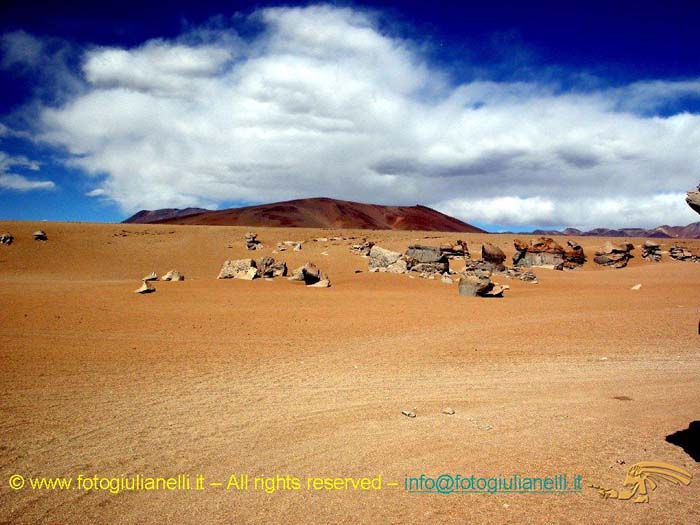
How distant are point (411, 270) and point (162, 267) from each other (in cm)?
1753

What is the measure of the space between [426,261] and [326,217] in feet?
368

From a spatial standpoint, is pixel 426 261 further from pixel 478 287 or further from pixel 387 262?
pixel 478 287

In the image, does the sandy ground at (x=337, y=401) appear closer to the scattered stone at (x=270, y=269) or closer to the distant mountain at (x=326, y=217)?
the scattered stone at (x=270, y=269)

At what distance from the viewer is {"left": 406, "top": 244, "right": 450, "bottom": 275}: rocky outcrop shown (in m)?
23.8

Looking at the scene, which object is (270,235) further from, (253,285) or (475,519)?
(475,519)

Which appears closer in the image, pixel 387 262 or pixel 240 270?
pixel 240 270

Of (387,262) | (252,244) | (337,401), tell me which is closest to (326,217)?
(252,244)

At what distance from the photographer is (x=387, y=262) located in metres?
24.4

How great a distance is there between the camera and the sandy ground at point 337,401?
3715 mm

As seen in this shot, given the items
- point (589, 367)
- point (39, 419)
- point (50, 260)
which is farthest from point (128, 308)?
point (50, 260)

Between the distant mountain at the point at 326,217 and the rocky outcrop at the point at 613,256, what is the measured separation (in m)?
83.6

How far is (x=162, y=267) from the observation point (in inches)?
1193

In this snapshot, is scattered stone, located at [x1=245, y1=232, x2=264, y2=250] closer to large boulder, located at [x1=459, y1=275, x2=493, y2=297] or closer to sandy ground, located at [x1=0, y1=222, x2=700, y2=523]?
sandy ground, located at [x1=0, y1=222, x2=700, y2=523]

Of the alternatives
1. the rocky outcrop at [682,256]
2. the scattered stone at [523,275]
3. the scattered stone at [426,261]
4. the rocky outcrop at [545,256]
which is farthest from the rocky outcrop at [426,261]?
the rocky outcrop at [682,256]
